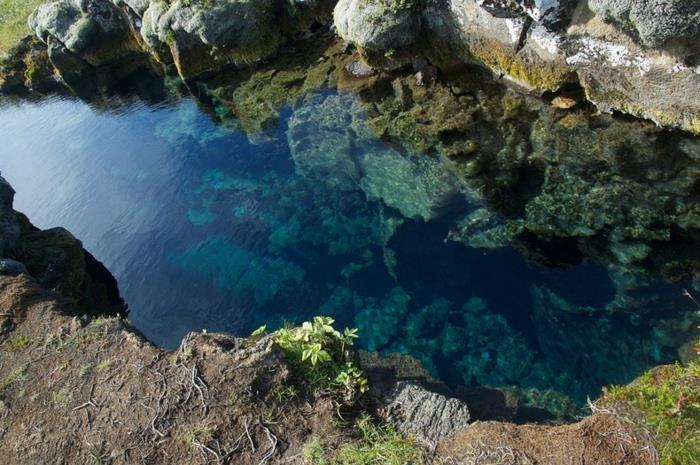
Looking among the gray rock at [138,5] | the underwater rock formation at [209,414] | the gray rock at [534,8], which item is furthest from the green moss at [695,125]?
the gray rock at [138,5]

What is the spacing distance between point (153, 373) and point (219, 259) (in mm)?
8784

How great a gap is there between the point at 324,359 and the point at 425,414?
1861mm

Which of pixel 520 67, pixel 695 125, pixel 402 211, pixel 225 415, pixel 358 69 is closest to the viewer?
pixel 225 415

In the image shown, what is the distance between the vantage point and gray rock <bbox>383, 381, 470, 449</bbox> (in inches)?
309

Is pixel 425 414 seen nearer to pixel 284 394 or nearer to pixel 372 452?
pixel 372 452

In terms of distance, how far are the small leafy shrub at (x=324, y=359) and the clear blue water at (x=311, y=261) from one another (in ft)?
14.0

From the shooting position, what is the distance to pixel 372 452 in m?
7.25

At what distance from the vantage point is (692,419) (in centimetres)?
618

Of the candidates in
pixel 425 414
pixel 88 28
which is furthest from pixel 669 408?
pixel 88 28

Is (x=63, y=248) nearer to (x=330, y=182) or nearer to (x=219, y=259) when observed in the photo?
(x=219, y=259)

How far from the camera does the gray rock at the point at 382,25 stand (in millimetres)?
19734

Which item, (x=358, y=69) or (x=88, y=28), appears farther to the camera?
(x=88, y=28)

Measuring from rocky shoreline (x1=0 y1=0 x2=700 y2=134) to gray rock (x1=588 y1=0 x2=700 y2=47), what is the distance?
0.08 ft

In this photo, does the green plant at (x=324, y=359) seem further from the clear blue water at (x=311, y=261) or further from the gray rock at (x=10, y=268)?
the gray rock at (x=10, y=268)
